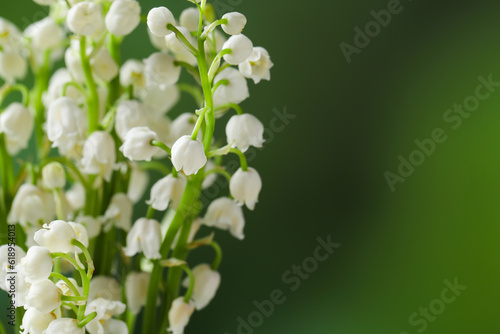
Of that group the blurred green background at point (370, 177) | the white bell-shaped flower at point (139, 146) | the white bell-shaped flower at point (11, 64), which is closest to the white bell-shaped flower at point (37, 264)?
the white bell-shaped flower at point (139, 146)

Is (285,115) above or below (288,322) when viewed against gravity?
above

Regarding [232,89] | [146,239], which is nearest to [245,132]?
[232,89]

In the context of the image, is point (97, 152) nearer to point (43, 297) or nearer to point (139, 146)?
point (139, 146)

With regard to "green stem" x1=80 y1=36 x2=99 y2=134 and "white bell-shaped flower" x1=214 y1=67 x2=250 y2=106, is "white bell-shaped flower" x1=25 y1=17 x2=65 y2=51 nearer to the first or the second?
"green stem" x1=80 y1=36 x2=99 y2=134

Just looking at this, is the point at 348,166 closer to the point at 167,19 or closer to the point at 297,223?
the point at 297,223

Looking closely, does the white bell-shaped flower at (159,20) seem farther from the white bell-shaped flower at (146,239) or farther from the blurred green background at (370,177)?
the blurred green background at (370,177)

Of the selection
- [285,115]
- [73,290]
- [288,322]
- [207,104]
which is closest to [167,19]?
[207,104]

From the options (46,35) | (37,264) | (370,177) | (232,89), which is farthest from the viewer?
(370,177)
